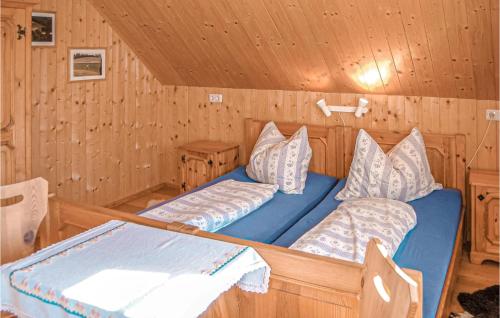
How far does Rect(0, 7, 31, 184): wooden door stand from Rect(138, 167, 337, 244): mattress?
2.51ft

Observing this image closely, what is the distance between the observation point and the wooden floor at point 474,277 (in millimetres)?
3104

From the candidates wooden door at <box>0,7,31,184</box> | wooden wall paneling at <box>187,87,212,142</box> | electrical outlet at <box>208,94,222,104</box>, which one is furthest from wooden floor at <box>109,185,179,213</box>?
wooden door at <box>0,7,31,184</box>

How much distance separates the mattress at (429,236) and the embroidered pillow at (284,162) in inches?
11.6

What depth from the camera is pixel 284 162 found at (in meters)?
3.77

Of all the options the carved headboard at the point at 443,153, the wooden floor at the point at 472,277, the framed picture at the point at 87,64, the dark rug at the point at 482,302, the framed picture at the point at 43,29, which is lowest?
the dark rug at the point at 482,302

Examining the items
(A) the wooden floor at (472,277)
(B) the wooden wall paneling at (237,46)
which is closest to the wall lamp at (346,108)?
(B) the wooden wall paneling at (237,46)

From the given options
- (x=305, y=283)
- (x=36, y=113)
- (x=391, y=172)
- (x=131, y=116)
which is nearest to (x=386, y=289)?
(x=305, y=283)

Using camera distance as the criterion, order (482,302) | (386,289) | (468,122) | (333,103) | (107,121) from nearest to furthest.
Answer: (386,289), (482,302), (468,122), (333,103), (107,121)

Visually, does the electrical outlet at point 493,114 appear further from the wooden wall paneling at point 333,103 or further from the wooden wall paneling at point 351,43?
the wooden wall paneling at point 333,103

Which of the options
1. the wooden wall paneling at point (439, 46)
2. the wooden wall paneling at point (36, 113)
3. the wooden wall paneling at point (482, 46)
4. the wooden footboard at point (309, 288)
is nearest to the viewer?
the wooden footboard at point (309, 288)

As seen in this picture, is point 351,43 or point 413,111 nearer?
point 351,43

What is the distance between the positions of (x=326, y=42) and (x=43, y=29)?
7.07 ft

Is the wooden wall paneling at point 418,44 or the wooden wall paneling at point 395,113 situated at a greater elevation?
the wooden wall paneling at point 418,44

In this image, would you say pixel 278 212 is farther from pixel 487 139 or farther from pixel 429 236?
pixel 487 139
